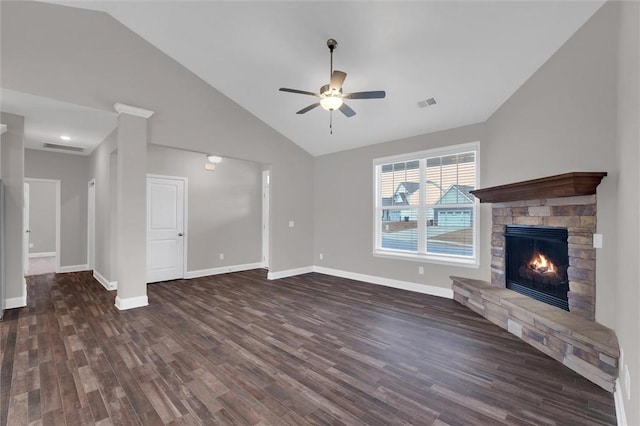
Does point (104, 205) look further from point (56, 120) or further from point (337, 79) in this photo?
point (337, 79)

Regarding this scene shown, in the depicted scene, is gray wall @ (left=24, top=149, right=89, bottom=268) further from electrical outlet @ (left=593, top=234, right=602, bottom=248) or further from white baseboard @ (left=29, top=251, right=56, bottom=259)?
electrical outlet @ (left=593, top=234, right=602, bottom=248)

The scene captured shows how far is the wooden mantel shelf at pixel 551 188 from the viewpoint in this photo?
8.07ft

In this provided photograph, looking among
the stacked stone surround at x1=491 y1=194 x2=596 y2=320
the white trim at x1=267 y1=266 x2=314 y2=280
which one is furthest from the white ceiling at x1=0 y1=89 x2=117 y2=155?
the stacked stone surround at x1=491 y1=194 x2=596 y2=320

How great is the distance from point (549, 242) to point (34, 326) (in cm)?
625

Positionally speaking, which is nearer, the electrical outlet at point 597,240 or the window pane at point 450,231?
the electrical outlet at point 597,240

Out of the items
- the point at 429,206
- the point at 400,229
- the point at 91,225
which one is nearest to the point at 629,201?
the point at 429,206

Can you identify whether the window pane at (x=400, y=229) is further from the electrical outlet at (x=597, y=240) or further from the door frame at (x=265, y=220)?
the door frame at (x=265, y=220)

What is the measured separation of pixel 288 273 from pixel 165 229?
276 centimetres

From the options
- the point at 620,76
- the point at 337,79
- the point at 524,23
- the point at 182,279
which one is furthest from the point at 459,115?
the point at 182,279

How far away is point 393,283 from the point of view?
5273 millimetres

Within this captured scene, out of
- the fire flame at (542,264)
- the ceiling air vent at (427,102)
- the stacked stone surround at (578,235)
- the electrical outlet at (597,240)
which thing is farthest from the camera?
the ceiling air vent at (427,102)

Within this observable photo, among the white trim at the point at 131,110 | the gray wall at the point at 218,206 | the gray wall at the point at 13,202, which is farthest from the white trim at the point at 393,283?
the gray wall at the point at 13,202

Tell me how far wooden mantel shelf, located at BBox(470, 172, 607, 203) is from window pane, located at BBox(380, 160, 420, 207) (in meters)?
1.49

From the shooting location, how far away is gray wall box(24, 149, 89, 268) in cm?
623
